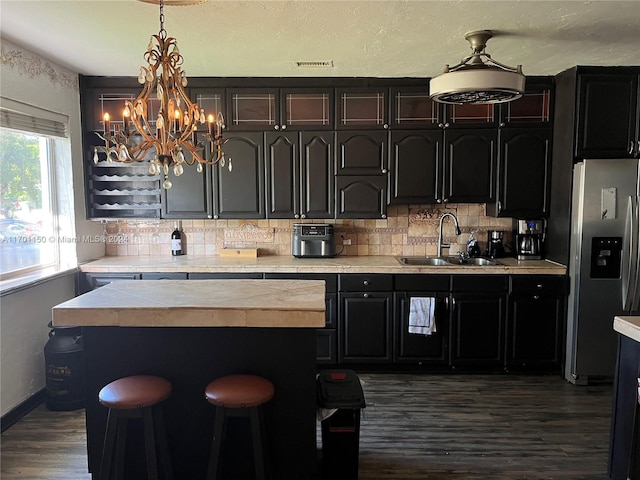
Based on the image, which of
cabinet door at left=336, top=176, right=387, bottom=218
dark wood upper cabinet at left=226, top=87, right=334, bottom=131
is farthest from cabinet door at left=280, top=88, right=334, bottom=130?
cabinet door at left=336, top=176, right=387, bottom=218

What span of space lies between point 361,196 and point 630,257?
2.10 m

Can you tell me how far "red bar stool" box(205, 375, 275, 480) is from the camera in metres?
1.99

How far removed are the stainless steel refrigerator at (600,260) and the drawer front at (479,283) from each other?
0.53 metres

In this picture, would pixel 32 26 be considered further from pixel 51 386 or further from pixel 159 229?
pixel 51 386

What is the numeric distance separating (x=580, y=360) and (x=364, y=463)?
2.08 metres

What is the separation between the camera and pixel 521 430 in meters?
2.98

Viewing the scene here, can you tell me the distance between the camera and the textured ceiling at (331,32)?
8.11 ft

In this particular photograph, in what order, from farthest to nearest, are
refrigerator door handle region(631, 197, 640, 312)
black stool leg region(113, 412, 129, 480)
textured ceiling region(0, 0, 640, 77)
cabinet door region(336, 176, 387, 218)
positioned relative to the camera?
cabinet door region(336, 176, 387, 218)
refrigerator door handle region(631, 197, 640, 312)
textured ceiling region(0, 0, 640, 77)
black stool leg region(113, 412, 129, 480)

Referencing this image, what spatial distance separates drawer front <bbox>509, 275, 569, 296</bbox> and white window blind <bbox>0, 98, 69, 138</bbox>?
3771 millimetres

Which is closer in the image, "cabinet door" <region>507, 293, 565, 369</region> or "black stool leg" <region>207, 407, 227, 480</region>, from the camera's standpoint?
"black stool leg" <region>207, 407, 227, 480</region>

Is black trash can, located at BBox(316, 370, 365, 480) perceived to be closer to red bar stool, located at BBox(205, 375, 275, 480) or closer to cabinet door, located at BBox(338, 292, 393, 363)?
red bar stool, located at BBox(205, 375, 275, 480)

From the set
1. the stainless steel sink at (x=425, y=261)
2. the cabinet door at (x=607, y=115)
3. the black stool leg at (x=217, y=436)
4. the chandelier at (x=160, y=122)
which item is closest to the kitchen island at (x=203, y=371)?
the black stool leg at (x=217, y=436)

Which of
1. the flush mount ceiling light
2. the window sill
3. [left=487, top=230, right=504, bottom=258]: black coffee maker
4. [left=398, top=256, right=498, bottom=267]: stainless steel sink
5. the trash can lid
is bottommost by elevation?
the trash can lid

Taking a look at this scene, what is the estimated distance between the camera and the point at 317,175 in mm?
4043
